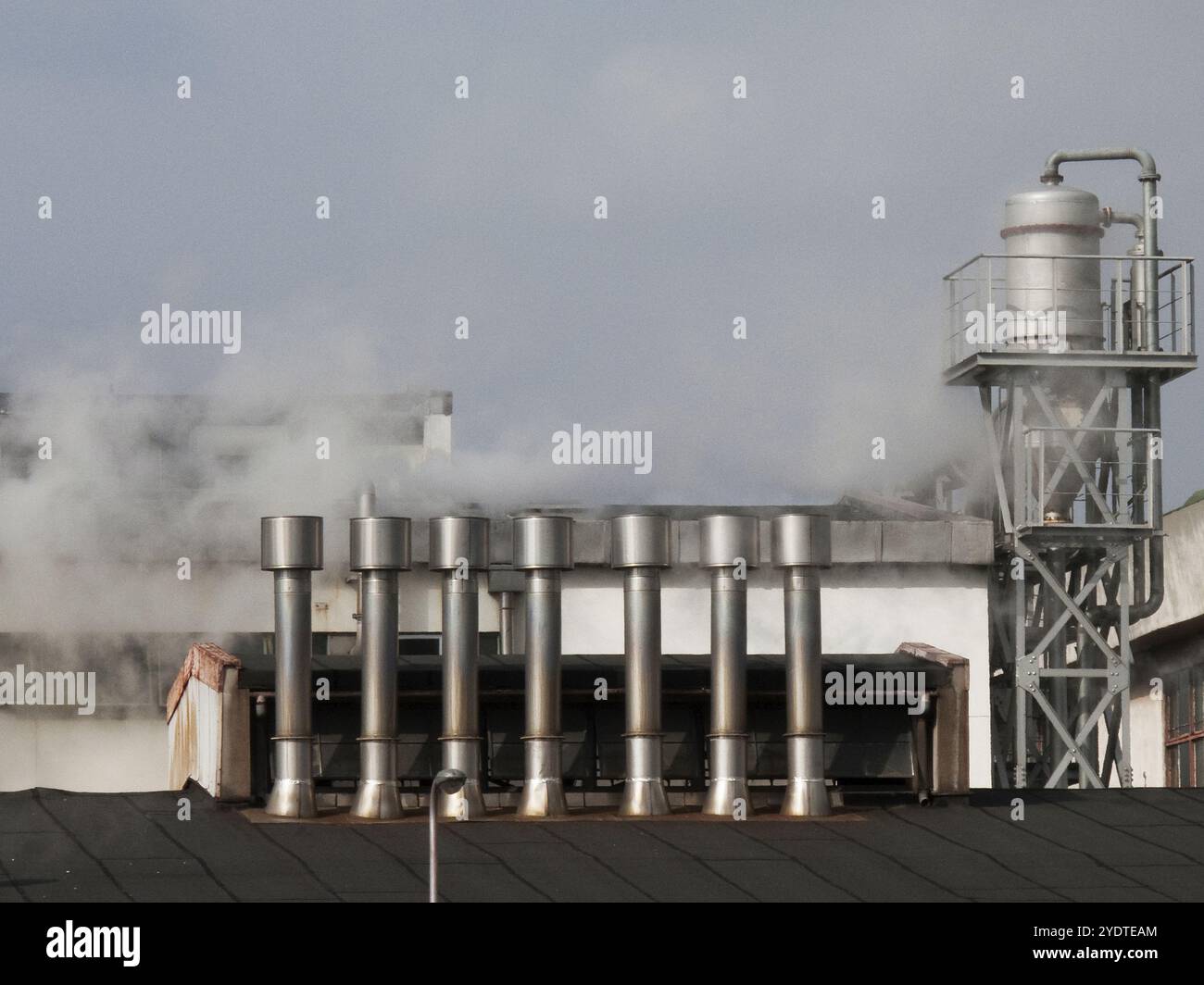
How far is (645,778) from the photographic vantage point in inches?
1136

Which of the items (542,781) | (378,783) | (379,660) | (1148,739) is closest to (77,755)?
(379,660)

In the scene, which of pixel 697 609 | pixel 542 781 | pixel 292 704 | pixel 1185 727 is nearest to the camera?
pixel 292 704

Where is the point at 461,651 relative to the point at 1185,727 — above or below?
above

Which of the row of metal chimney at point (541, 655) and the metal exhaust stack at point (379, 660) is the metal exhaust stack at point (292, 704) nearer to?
the row of metal chimney at point (541, 655)

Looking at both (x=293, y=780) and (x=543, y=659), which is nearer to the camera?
(x=293, y=780)

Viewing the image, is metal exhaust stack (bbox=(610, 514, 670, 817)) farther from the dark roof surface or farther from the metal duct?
the metal duct

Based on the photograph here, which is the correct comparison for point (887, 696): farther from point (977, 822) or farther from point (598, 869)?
point (598, 869)

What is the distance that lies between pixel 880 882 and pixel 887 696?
4865mm

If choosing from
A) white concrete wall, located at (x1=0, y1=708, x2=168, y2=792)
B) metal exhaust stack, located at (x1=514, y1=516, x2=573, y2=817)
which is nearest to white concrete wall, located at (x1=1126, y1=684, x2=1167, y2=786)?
white concrete wall, located at (x1=0, y1=708, x2=168, y2=792)

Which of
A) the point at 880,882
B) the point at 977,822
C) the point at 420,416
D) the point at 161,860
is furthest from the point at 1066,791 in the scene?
the point at 420,416

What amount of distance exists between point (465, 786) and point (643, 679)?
2.57 m

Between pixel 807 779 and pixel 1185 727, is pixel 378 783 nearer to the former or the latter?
pixel 807 779

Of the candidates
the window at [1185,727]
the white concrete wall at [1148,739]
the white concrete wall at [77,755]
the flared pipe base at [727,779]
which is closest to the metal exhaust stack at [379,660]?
the flared pipe base at [727,779]
